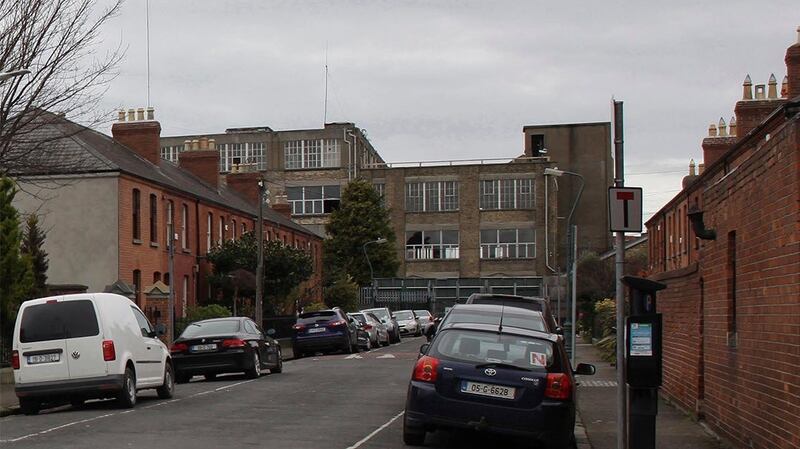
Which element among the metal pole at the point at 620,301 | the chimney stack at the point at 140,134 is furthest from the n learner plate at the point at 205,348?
the chimney stack at the point at 140,134

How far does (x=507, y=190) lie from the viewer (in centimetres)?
8844

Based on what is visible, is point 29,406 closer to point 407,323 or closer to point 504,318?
point 504,318

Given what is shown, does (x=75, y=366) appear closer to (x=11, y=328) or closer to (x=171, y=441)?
(x=171, y=441)

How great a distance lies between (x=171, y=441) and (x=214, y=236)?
124 ft

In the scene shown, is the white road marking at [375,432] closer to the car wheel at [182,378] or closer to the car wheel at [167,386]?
the car wheel at [167,386]

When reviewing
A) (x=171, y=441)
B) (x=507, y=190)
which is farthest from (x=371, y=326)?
(x=507, y=190)

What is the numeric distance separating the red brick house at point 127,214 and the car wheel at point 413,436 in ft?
72.6

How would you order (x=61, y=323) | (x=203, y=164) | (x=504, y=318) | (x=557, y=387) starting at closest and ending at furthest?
(x=557, y=387)
(x=504, y=318)
(x=61, y=323)
(x=203, y=164)

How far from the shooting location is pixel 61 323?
17.7m

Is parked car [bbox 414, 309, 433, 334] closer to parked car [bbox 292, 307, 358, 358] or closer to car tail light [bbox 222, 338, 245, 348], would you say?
parked car [bbox 292, 307, 358, 358]

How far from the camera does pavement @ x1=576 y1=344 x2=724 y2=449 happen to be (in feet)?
44.5

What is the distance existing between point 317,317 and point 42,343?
2191 cm

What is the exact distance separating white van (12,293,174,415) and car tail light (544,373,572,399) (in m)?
8.02

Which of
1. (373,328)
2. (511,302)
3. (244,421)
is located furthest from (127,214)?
(244,421)
